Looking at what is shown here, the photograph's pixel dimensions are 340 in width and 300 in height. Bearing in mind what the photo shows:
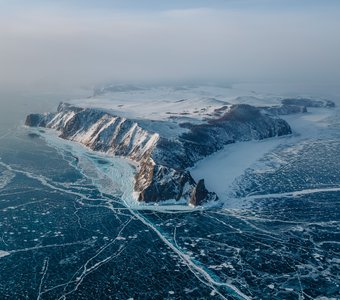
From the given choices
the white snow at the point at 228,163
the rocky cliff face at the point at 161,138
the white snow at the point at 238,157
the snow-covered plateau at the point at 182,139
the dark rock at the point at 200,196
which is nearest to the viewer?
the dark rock at the point at 200,196

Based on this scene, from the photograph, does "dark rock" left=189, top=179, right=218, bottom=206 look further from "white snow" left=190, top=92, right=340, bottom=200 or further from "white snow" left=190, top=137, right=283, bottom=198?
"white snow" left=190, top=137, right=283, bottom=198

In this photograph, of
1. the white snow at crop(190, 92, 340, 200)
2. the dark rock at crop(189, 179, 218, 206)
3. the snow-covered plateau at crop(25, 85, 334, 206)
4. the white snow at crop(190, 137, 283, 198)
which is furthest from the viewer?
the white snow at crop(190, 92, 340, 200)

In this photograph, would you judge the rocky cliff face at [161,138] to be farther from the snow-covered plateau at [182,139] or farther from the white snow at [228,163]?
the white snow at [228,163]

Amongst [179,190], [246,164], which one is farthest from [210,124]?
[179,190]

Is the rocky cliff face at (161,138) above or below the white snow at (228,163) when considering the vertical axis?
above

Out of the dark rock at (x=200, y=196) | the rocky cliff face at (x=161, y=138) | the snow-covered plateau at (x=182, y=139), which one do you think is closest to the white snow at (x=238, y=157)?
the snow-covered plateau at (x=182, y=139)

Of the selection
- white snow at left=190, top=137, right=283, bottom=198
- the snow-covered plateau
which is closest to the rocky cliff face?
the snow-covered plateau

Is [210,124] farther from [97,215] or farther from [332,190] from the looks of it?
[97,215]
